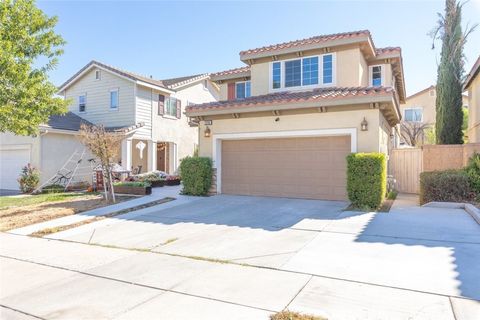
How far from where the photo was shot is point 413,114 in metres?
31.2

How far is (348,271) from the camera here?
4.82 m

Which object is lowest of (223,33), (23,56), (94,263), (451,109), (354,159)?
(94,263)

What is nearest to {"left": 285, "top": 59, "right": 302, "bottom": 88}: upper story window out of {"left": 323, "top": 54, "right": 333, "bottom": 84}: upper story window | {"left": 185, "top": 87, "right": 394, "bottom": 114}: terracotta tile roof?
{"left": 185, "top": 87, "right": 394, "bottom": 114}: terracotta tile roof

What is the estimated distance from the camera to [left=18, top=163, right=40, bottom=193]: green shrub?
1609 centimetres

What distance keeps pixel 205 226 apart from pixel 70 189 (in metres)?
11.9

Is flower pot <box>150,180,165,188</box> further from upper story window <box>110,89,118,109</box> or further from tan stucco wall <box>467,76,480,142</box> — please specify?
tan stucco wall <box>467,76,480,142</box>

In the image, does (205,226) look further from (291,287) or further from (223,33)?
(223,33)

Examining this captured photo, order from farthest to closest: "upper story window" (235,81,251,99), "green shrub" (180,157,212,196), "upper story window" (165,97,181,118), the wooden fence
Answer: "upper story window" (165,97,181,118), "upper story window" (235,81,251,99), the wooden fence, "green shrub" (180,157,212,196)

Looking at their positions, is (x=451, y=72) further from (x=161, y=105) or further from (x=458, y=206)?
(x=161, y=105)

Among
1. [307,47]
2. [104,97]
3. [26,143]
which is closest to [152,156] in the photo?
[104,97]

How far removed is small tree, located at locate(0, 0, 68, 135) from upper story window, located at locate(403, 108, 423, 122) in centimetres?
2930

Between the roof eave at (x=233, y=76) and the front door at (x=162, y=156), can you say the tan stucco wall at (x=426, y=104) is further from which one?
the front door at (x=162, y=156)

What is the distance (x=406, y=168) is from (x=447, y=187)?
4902 mm

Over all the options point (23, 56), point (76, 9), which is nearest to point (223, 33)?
point (76, 9)
